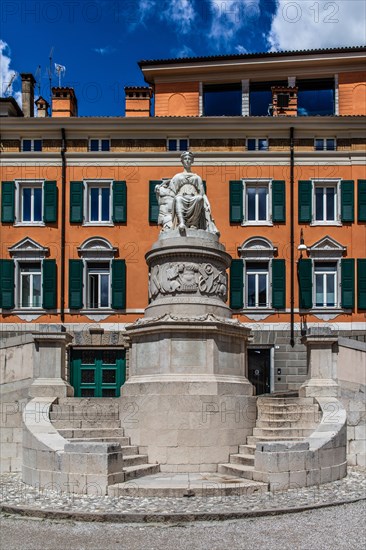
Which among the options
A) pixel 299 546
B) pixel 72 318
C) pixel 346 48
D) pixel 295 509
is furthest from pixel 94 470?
pixel 346 48

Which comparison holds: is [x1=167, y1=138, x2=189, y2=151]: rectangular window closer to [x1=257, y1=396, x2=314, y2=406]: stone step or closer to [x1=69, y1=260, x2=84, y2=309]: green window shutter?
[x1=69, y1=260, x2=84, y2=309]: green window shutter

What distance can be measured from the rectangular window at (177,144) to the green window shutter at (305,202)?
5.38m

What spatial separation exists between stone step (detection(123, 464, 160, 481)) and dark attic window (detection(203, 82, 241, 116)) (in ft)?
81.2

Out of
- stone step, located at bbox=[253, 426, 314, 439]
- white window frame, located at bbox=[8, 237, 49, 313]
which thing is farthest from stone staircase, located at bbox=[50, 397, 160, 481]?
white window frame, located at bbox=[8, 237, 49, 313]

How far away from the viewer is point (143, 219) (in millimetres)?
34875

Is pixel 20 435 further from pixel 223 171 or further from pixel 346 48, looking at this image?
pixel 346 48

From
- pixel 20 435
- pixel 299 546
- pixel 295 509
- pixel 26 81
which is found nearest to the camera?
pixel 299 546

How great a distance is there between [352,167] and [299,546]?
26734 millimetres

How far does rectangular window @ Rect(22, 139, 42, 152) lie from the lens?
35406 mm

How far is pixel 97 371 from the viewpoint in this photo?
33.7 meters

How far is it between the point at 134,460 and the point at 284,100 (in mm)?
24147

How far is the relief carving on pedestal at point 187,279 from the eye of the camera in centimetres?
1752

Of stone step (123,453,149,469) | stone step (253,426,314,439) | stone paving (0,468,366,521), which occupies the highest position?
stone step (253,426,314,439)

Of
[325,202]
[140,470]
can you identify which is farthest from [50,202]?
[140,470]
